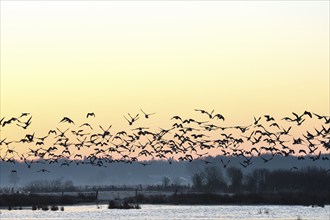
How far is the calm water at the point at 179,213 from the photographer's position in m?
73.2

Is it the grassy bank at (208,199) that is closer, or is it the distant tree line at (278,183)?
the grassy bank at (208,199)

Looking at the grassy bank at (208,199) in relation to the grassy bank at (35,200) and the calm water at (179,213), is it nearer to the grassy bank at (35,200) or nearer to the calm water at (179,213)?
the grassy bank at (35,200)

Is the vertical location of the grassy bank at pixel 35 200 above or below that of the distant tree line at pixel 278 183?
below

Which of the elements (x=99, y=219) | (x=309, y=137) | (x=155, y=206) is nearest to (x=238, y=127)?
(x=309, y=137)

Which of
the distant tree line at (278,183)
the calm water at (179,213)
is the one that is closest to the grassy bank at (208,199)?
the calm water at (179,213)

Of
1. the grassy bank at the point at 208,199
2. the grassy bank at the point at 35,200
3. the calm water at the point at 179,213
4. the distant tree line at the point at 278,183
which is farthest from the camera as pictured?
the distant tree line at the point at 278,183

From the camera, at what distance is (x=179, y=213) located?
78.6 m

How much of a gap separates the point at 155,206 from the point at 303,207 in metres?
13.9

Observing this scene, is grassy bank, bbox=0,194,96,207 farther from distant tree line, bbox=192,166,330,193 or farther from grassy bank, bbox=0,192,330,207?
distant tree line, bbox=192,166,330,193

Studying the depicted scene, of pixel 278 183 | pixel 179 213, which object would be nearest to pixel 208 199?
pixel 278 183

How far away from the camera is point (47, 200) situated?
97125 mm

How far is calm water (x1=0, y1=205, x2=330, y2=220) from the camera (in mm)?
73188

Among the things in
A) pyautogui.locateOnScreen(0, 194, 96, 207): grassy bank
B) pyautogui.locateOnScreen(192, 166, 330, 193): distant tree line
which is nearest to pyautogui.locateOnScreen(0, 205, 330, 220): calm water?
pyautogui.locateOnScreen(0, 194, 96, 207): grassy bank

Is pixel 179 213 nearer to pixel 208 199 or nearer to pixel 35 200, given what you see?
pixel 208 199
